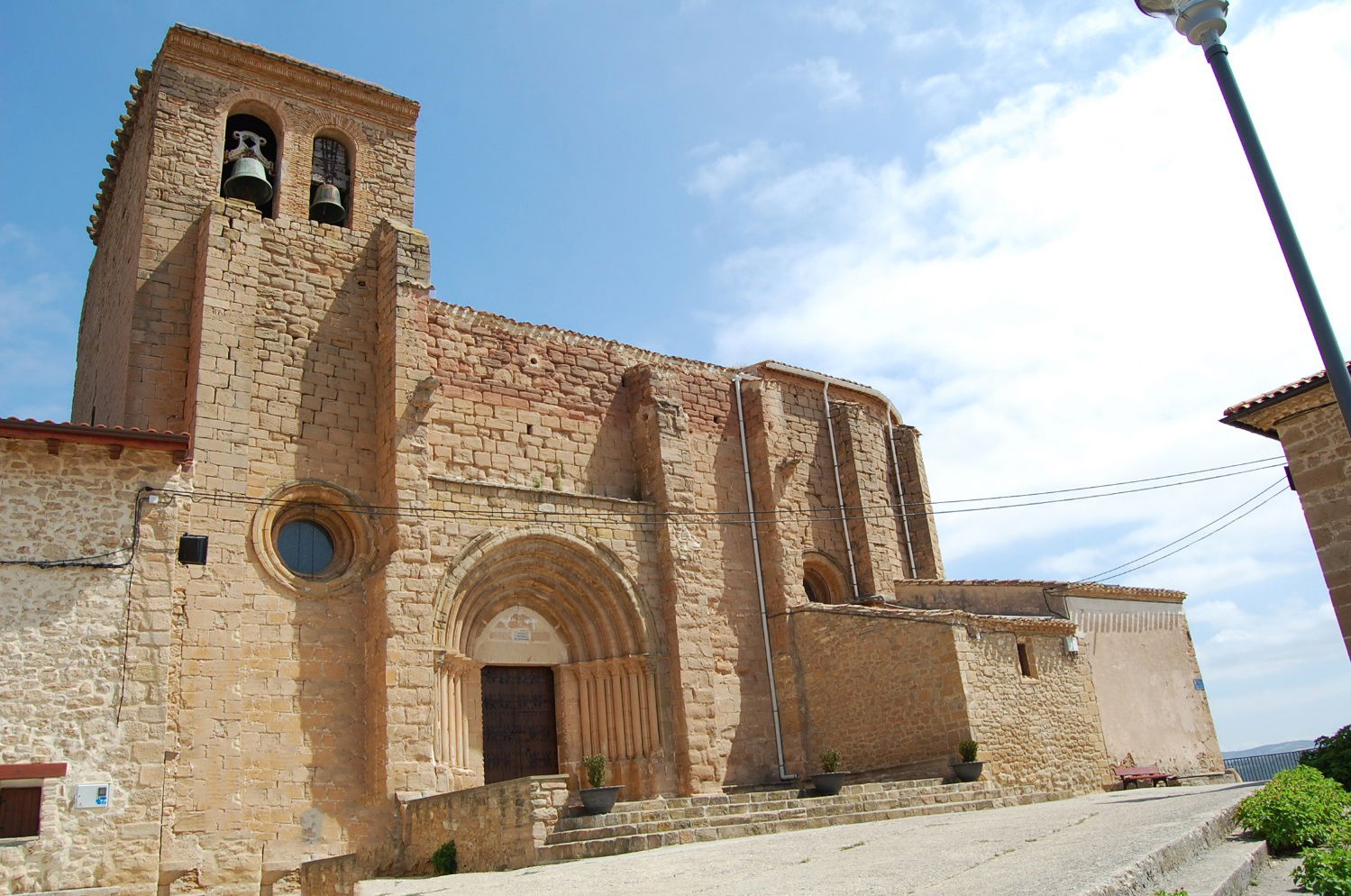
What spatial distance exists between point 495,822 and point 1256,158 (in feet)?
29.2

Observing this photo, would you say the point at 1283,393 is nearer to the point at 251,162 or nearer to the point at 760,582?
the point at 760,582

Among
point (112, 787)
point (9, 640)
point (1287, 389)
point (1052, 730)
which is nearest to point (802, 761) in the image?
point (1052, 730)

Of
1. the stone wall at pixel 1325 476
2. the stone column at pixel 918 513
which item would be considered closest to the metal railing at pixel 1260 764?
the stone column at pixel 918 513

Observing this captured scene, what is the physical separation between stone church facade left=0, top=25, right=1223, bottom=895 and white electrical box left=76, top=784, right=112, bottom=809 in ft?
0.20

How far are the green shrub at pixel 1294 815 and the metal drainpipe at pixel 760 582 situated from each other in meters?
8.39

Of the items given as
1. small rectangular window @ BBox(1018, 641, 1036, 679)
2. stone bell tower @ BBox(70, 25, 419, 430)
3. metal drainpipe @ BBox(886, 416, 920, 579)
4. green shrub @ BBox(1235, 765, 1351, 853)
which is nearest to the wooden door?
stone bell tower @ BBox(70, 25, 419, 430)

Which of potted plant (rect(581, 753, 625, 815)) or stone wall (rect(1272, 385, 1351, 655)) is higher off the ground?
stone wall (rect(1272, 385, 1351, 655))

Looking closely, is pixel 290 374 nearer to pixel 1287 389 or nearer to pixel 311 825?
pixel 311 825

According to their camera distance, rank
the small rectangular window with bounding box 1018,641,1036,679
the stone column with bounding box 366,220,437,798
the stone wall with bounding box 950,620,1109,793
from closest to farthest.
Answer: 1. the stone column with bounding box 366,220,437,798
2. the stone wall with bounding box 950,620,1109,793
3. the small rectangular window with bounding box 1018,641,1036,679

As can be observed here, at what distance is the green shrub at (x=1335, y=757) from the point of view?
34.4ft

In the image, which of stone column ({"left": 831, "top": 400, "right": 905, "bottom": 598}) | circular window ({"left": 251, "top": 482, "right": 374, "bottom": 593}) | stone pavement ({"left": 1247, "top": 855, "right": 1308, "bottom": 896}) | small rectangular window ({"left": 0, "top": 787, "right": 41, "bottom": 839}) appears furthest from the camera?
stone column ({"left": 831, "top": 400, "right": 905, "bottom": 598})

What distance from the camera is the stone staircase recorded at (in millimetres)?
10586

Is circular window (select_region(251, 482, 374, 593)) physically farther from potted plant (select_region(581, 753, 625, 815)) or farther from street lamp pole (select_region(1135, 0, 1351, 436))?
street lamp pole (select_region(1135, 0, 1351, 436))

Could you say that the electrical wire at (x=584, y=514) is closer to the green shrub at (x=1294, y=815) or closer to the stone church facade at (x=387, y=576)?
the stone church facade at (x=387, y=576)
